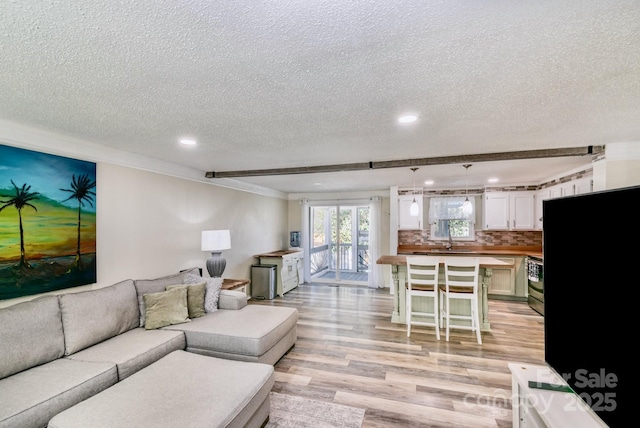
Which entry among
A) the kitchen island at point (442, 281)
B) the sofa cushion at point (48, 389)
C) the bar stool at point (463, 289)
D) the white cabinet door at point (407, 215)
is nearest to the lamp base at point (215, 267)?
the sofa cushion at point (48, 389)

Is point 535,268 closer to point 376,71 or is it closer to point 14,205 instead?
point 376,71

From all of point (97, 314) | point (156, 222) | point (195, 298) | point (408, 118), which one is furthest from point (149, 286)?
point (408, 118)

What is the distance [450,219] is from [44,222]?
271 inches

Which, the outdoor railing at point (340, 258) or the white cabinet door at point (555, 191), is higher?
the white cabinet door at point (555, 191)

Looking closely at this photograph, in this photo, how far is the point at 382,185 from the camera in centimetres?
641

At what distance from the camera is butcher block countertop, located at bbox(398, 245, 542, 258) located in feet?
18.9

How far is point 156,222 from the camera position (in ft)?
12.3

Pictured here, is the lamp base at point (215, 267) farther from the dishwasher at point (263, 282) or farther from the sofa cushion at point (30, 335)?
the sofa cushion at point (30, 335)

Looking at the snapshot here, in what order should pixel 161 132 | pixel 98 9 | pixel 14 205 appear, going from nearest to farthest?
pixel 98 9 < pixel 14 205 < pixel 161 132

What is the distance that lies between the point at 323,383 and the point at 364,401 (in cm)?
46

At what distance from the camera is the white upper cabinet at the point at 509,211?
229 inches

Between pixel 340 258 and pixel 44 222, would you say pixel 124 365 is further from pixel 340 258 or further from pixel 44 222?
pixel 340 258

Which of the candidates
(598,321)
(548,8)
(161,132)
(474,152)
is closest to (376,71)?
(548,8)

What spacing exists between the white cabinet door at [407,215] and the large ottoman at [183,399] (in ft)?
16.8
